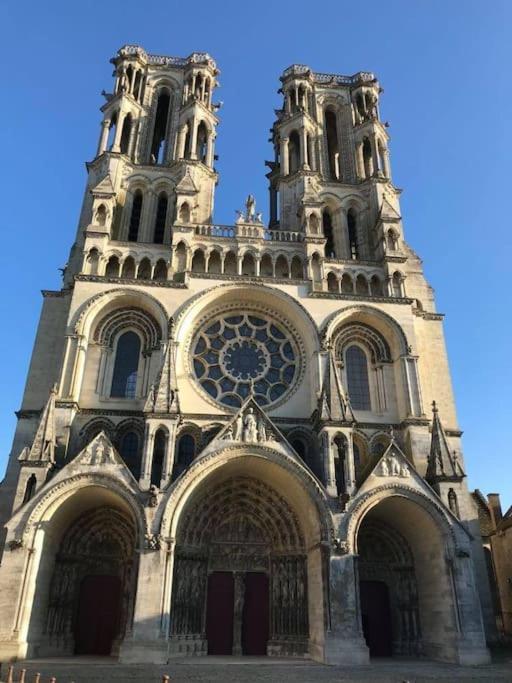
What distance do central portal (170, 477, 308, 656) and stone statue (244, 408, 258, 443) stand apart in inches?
97.5

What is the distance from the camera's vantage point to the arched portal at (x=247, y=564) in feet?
63.0

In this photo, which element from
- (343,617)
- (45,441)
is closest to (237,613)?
(343,617)

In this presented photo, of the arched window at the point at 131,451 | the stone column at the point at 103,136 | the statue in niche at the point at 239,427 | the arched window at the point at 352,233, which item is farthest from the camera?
the stone column at the point at 103,136

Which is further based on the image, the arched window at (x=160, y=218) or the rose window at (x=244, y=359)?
the arched window at (x=160, y=218)

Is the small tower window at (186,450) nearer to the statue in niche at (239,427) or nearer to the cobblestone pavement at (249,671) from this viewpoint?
the statue in niche at (239,427)

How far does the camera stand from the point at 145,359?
2375 centimetres

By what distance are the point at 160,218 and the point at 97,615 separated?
18880mm

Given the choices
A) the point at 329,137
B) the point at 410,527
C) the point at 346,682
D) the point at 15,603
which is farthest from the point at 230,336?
the point at 329,137

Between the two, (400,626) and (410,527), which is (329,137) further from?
(400,626)

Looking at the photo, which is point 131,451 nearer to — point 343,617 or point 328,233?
point 343,617

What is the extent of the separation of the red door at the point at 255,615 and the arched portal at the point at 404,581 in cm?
379

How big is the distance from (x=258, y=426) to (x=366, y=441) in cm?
529

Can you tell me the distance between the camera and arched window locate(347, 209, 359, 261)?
29237 millimetres

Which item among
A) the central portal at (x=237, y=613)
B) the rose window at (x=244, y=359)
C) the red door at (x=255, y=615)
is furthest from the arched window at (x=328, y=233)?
the central portal at (x=237, y=613)
